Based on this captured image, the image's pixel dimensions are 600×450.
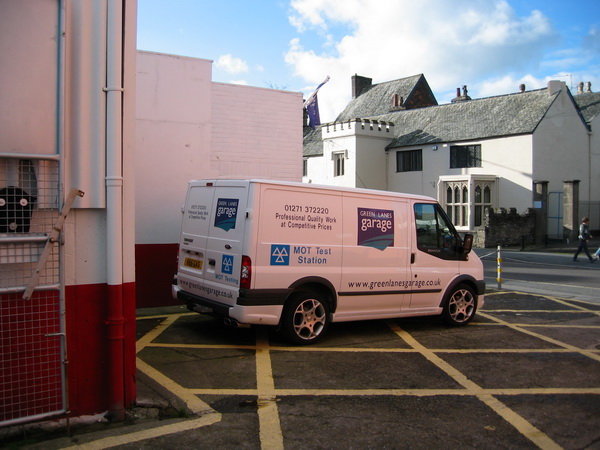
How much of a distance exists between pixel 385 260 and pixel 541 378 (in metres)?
2.61

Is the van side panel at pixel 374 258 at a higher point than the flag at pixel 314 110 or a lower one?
lower

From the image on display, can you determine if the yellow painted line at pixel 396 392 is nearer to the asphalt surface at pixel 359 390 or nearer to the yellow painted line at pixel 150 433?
the asphalt surface at pixel 359 390

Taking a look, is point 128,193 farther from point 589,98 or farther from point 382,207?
point 589,98

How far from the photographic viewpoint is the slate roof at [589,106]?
119ft

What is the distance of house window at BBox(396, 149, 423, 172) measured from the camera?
35469 mm

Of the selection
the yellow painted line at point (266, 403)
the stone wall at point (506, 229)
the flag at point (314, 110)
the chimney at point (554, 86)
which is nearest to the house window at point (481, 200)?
the stone wall at point (506, 229)

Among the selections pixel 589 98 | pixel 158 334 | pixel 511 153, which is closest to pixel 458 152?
pixel 511 153

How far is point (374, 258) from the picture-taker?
800 centimetres

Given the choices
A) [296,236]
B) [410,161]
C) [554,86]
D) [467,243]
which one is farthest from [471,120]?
[296,236]

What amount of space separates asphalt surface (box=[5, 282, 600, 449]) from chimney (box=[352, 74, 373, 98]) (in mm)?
42474

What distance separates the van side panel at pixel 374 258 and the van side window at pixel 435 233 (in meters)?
0.33

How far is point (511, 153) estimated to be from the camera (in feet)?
102

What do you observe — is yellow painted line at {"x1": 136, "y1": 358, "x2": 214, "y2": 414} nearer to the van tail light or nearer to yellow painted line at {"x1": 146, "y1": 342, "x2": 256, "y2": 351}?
yellow painted line at {"x1": 146, "y1": 342, "x2": 256, "y2": 351}

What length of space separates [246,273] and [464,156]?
95.1 ft
